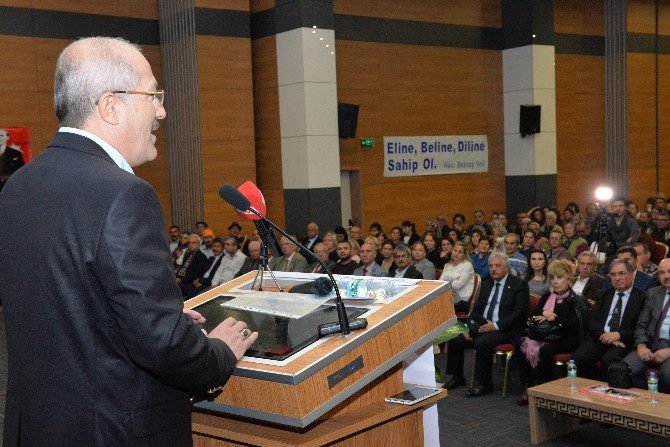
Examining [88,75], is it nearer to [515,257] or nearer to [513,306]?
[513,306]

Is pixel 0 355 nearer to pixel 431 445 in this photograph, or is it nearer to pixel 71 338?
pixel 431 445

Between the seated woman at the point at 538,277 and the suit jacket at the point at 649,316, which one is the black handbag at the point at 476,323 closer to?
the seated woman at the point at 538,277

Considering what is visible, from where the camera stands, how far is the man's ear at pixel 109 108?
1466 millimetres

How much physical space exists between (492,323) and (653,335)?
1349 mm

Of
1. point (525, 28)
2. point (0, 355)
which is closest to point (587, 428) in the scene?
point (0, 355)

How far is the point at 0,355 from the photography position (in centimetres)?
813

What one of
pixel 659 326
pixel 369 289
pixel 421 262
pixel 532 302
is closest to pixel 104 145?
pixel 369 289

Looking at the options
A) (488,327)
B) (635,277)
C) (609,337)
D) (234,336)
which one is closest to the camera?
(234,336)

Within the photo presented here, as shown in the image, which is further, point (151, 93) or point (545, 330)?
point (545, 330)

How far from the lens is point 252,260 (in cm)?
970

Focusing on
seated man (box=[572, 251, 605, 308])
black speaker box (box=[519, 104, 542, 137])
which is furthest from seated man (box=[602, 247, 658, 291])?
A: black speaker box (box=[519, 104, 542, 137])

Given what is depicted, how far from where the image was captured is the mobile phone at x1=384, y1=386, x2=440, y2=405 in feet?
8.09

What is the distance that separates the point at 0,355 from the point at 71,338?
7557 mm

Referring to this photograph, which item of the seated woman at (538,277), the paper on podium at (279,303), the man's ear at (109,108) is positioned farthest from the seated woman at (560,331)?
the man's ear at (109,108)
